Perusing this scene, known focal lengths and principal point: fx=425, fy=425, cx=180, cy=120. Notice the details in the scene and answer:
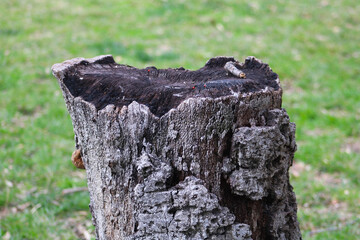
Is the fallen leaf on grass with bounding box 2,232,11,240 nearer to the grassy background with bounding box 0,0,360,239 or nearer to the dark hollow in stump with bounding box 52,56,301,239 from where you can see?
the grassy background with bounding box 0,0,360,239

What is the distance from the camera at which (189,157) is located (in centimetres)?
175

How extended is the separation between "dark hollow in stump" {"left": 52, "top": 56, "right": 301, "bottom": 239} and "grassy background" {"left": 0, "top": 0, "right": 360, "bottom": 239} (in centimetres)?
156

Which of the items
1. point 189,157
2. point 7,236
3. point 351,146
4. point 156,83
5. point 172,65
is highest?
point 172,65

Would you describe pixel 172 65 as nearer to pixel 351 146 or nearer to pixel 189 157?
pixel 351 146

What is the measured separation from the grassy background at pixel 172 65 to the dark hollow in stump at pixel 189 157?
1.56 m

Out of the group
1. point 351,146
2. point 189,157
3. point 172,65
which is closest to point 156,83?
point 189,157

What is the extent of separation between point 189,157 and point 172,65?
4505 mm

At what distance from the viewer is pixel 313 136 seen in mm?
4836

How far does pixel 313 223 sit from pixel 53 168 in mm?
2401

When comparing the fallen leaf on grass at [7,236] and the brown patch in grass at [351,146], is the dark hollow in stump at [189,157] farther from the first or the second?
the brown patch in grass at [351,146]

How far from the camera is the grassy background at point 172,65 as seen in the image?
141 inches

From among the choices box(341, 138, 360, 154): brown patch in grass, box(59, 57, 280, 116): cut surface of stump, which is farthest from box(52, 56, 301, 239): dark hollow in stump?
box(341, 138, 360, 154): brown patch in grass

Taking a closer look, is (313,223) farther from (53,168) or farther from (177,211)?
(53,168)

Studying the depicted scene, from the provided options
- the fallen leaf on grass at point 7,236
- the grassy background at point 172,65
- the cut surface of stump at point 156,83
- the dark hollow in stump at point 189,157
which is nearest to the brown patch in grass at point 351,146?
the grassy background at point 172,65
